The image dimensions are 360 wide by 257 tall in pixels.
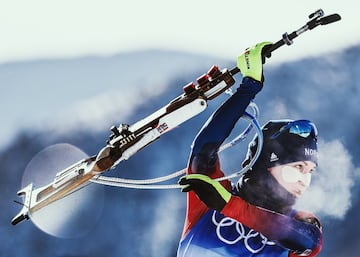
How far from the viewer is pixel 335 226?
6.92 m

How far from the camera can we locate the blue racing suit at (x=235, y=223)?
17.6ft

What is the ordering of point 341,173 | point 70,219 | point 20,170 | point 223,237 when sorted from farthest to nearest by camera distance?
point 20,170, point 70,219, point 341,173, point 223,237

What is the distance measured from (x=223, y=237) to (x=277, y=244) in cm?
41

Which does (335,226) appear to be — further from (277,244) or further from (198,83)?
(198,83)

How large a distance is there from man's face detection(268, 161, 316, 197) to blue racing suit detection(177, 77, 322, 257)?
0.67 feet

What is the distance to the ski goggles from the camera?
5.62 meters

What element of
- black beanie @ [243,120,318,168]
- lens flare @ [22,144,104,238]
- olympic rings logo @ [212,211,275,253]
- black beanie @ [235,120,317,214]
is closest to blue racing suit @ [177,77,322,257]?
olympic rings logo @ [212,211,275,253]

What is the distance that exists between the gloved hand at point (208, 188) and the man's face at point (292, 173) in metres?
0.46

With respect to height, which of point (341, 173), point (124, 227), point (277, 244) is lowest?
point (277, 244)

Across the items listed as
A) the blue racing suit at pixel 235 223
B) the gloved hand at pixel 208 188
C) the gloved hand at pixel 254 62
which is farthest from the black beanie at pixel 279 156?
the gloved hand at pixel 254 62

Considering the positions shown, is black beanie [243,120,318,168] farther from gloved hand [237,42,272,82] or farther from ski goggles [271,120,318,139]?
gloved hand [237,42,272,82]

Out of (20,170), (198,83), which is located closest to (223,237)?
(198,83)

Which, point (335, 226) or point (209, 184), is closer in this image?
point (209, 184)

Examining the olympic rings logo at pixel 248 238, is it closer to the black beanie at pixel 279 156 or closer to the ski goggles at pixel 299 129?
the black beanie at pixel 279 156
